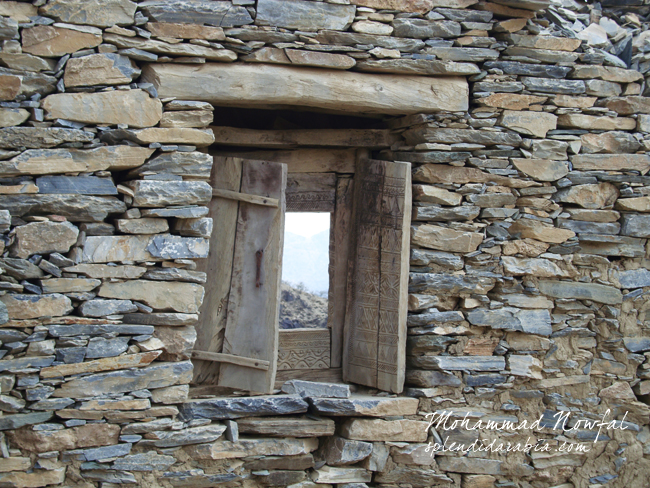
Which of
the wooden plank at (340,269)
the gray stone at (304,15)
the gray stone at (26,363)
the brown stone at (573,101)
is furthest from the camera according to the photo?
the wooden plank at (340,269)

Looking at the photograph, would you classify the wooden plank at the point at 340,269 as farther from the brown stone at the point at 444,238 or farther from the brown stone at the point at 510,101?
the brown stone at the point at 510,101

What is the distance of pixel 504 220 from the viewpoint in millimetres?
4441

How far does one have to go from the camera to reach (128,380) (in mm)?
3707

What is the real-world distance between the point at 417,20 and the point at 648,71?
1.78m

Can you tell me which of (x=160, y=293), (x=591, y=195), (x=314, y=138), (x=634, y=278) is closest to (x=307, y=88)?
(x=314, y=138)

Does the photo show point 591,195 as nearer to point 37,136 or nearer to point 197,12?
point 197,12

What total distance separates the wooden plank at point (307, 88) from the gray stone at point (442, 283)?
110 cm

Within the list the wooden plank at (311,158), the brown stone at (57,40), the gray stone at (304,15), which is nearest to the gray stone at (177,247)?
the wooden plank at (311,158)

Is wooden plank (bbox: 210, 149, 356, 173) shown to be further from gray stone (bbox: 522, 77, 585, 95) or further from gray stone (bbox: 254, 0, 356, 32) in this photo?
gray stone (bbox: 522, 77, 585, 95)

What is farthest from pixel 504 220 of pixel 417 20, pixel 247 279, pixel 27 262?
pixel 27 262

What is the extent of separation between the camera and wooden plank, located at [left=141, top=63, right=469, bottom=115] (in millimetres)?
3824

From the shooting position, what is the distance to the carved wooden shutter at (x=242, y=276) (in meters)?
4.18

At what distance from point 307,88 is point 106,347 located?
1.94 metres

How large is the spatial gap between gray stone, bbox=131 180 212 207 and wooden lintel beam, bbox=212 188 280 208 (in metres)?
0.38
